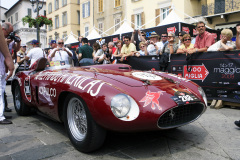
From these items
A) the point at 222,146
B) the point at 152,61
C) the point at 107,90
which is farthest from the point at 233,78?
the point at 107,90

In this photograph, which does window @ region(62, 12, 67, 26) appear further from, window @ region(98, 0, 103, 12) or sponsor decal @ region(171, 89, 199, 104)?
sponsor decal @ region(171, 89, 199, 104)

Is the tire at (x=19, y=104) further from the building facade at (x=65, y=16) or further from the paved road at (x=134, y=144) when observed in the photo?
the building facade at (x=65, y=16)

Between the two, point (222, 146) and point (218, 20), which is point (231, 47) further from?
point (218, 20)

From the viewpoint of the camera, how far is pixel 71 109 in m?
2.81

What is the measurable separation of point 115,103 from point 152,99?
1.28ft

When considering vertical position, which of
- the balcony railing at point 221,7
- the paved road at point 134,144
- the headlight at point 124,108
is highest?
the balcony railing at point 221,7

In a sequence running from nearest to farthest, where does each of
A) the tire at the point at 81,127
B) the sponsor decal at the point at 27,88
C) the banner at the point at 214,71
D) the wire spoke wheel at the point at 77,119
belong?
1. the tire at the point at 81,127
2. the wire spoke wheel at the point at 77,119
3. the sponsor decal at the point at 27,88
4. the banner at the point at 214,71

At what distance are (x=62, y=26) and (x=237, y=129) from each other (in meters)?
33.8

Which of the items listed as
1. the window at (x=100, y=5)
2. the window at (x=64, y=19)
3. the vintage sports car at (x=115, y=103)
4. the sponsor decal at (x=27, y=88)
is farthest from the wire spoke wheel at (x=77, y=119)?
the window at (x=64, y=19)

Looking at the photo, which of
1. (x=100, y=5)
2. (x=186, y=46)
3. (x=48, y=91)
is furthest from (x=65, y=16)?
(x=48, y=91)

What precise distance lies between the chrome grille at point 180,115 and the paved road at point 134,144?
1.09ft

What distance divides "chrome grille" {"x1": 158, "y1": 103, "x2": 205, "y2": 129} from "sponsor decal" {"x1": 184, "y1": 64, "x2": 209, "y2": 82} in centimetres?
292

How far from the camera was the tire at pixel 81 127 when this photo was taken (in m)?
2.43

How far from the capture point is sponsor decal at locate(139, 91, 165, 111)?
7.66 feet
